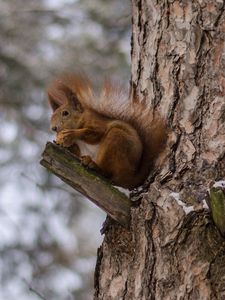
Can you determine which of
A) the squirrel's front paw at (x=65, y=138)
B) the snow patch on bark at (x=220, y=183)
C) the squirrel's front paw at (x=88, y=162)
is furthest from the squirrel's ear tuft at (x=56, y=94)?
the snow patch on bark at (x=220, y=183)

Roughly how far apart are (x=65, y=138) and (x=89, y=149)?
0.08m

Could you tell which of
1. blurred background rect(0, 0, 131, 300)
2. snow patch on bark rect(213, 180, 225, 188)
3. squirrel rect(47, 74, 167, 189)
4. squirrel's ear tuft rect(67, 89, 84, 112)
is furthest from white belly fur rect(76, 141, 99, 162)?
blurred background rect(0, 0, 131, 300)

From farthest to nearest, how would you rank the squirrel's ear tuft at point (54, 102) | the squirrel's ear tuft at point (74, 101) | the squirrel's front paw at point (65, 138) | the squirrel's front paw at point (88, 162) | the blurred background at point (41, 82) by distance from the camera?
the blurred background at point (41, 82) → the squirrel's ear tuft at point (54, 102) → the squirrel's ear tuft at point (74, 101) → the squirrel's front paw at point (65, 138) → the squirrel's front paw at point (88, 162)

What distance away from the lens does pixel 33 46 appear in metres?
5.84

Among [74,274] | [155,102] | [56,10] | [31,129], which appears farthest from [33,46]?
[155,102]

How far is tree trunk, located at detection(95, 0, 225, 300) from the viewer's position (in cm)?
215

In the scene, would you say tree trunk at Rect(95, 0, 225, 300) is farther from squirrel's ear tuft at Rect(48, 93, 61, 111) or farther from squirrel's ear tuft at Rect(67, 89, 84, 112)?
squirrel's ear tuft at Rect(48, 93, 61, 111)

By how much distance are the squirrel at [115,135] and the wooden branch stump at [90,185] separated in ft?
0.19

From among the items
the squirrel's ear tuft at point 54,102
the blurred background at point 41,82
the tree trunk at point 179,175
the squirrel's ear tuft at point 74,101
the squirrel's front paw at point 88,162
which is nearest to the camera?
the tree trunk at point 179,175

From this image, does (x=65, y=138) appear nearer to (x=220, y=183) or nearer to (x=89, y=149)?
(x=89, y=149)

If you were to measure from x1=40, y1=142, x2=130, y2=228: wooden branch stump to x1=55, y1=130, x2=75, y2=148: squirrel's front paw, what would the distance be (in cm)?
15

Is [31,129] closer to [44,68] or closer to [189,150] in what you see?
[44,68]

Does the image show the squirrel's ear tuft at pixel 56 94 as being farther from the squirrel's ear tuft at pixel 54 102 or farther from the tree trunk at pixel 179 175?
the tree trunk at pixel 179 175

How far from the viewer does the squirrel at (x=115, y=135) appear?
2354 mm
